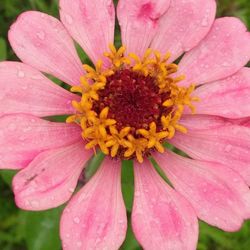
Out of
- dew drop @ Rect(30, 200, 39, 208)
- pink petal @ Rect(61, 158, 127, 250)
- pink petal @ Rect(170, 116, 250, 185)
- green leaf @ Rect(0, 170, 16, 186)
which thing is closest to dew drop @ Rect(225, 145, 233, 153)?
pink petal @ Rect(170, 116, 250, 185)

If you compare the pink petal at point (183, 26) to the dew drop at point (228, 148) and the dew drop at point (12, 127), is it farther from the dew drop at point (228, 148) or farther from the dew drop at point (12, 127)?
the dew drop at point (12, 127)

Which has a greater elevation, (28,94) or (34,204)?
(28,94)

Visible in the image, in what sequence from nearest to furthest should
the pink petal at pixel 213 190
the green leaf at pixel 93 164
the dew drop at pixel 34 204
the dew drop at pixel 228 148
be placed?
the dew drop at pixel 34 204, the pink petal at pixel 213 190, the dew drop at pixel 228 148, the green leaf at pixel 93 164

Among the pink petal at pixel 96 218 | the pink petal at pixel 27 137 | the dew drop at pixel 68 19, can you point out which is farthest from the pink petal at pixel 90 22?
the pink petal at pixel 96 218

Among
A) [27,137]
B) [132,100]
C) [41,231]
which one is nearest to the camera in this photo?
[27,137]

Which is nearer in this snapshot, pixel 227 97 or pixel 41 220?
pixel 227 97

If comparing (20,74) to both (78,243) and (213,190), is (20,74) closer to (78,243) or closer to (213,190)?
(78,243)

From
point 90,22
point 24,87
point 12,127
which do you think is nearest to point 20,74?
point 24,87

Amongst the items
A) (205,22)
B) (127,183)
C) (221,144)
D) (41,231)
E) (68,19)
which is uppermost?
(205,22)
